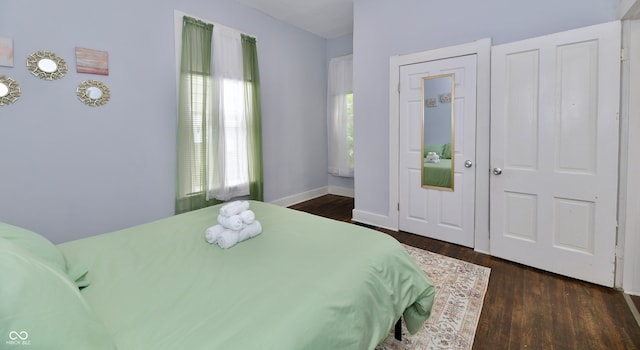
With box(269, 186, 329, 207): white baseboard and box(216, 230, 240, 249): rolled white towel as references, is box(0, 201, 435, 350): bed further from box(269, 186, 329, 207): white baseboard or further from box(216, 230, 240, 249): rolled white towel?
box(269, 186, 329, 207): white baseboard

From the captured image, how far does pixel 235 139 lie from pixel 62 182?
68.9 inches

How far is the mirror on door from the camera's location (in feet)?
10.2

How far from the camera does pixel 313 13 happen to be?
4266 millimetres

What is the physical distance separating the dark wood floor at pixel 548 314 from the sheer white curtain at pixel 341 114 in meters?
2.96

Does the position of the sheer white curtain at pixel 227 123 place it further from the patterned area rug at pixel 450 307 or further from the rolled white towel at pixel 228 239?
the patterned area rug at pixel 450 307

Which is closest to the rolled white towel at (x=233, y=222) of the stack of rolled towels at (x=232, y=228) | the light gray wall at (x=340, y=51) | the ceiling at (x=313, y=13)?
the stack of rolled towels at (x=232, y=228)

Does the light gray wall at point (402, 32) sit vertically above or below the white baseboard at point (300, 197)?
above

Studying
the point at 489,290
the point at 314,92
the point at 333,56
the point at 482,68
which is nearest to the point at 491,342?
the point at 489,290

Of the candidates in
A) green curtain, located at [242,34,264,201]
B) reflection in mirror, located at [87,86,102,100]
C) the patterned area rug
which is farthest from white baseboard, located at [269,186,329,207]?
reflection in mirror, located at [87,86,102,100]

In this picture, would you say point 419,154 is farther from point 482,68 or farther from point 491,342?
point 491,342

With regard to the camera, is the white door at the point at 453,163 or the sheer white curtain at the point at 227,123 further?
the sheer white curtain at the point at 227,123

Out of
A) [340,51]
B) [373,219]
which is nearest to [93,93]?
[373,219]

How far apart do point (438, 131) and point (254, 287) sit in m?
2.69

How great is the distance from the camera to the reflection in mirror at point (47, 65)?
241 cm
